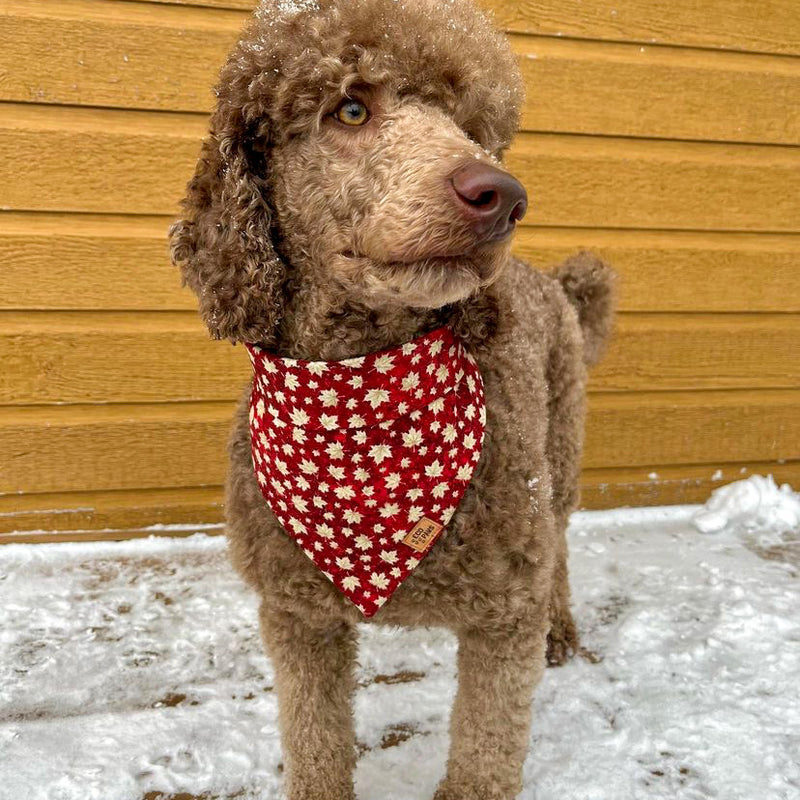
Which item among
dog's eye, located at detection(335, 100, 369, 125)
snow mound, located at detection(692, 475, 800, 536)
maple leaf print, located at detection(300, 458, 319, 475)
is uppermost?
dog's eye, located at detection(335, 100, 369, 125)

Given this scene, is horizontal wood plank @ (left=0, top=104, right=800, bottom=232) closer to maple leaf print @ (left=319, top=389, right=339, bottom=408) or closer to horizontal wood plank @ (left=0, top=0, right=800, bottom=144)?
horizontal wood plank @ (left=0, top=0, right=800, bottom=144)

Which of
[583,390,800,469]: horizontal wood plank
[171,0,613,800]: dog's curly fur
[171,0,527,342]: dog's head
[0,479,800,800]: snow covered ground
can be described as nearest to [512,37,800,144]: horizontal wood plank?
[583,390,800,469]: horizontal wood plank

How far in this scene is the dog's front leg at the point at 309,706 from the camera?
1.55 m

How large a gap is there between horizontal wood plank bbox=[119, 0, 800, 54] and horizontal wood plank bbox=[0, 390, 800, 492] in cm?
133

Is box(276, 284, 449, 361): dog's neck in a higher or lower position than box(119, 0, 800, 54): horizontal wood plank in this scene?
lower

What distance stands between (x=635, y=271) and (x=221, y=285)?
2.04 m

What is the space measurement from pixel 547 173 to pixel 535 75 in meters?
0.33

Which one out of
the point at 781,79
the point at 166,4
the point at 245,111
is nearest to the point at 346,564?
the point at 245,111

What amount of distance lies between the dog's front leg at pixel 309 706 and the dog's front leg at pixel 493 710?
0.81 ft

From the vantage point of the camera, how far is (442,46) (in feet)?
4.08

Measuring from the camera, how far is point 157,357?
104 inches

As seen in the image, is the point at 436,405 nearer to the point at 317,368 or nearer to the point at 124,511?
the point at 317,368

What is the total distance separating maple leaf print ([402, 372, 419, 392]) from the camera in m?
1.32

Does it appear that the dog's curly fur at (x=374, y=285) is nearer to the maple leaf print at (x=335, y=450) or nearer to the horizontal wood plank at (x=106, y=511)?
the maple leaf print at (x=335, y=450)
